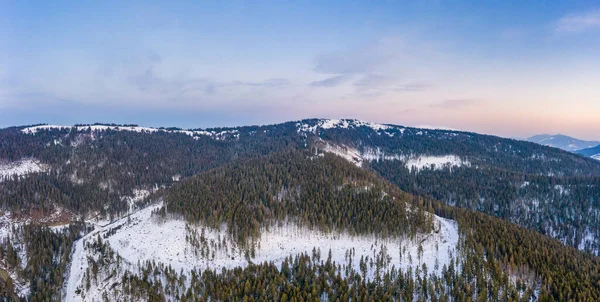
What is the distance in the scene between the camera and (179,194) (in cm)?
13562

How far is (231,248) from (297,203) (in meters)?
34.8

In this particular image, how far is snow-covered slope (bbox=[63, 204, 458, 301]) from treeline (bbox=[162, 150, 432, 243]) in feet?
12.1

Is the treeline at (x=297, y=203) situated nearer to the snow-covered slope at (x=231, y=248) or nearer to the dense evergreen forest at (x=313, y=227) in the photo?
the dense evergreen forest at (x=313, y=227)

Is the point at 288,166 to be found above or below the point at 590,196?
above

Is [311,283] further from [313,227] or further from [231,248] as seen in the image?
[313,227]

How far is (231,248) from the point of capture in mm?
101000

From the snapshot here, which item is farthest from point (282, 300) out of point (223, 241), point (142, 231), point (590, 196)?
point (590, 196)

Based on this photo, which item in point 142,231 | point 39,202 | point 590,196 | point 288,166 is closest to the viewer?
point 142,231

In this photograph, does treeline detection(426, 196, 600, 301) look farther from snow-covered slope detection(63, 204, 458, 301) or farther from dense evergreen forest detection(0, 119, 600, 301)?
snow-covered slope detection(63, 204, 458, 301)

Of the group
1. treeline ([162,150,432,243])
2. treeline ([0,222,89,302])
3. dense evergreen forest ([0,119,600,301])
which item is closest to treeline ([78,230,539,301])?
dense evergreen forest ([0,119,600,301])

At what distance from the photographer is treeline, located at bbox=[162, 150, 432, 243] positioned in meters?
111

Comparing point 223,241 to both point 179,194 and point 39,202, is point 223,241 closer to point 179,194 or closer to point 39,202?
point 179,194

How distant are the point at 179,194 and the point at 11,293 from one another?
62.1 meters

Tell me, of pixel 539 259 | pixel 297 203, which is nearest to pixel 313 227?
pixel 297 203
